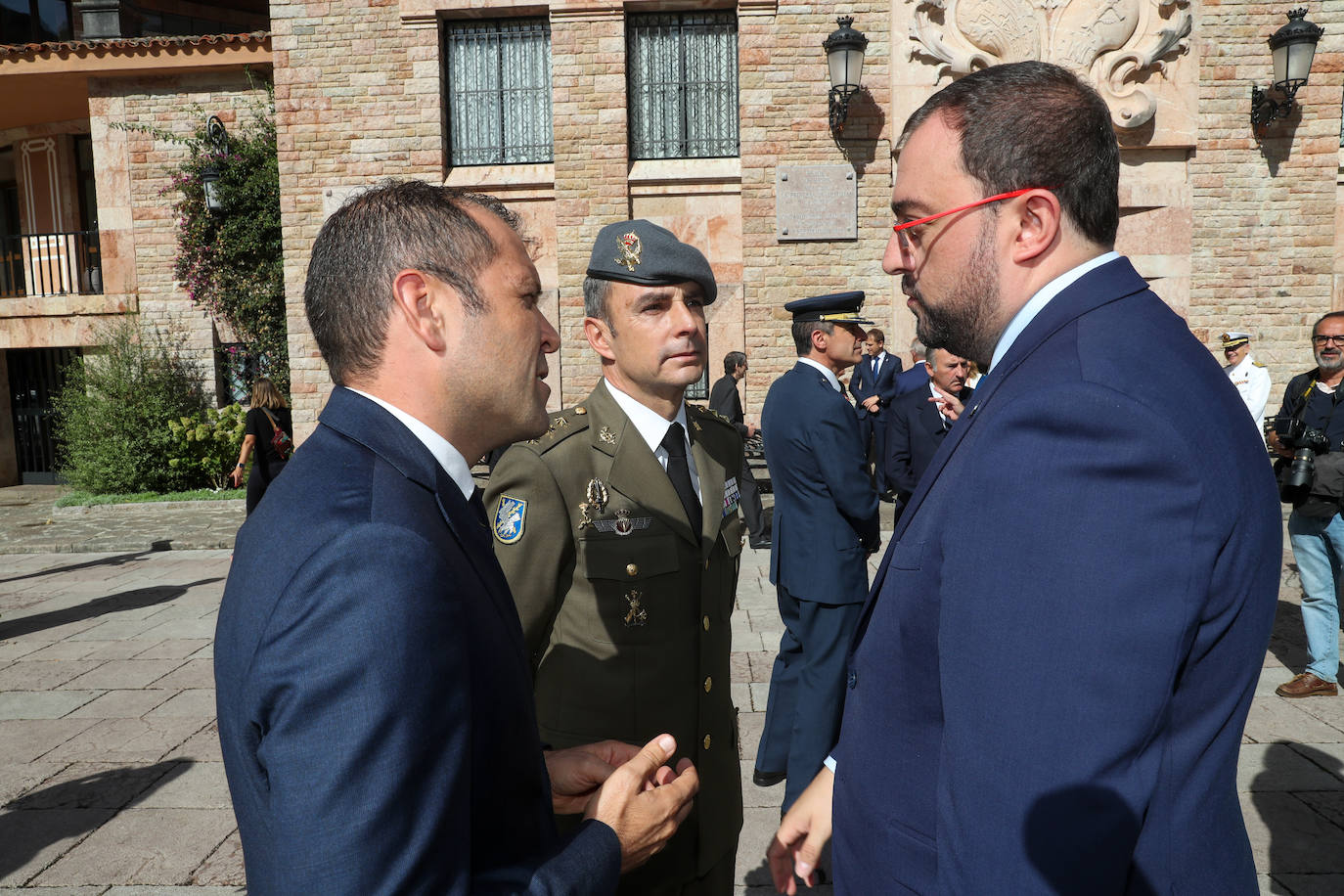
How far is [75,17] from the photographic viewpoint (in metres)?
19.3

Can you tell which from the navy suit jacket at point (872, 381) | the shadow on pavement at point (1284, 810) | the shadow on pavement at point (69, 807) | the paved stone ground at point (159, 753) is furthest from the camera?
the navy suit jacket at point (872, 381)

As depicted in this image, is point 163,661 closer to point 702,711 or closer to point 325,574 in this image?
point 702,711

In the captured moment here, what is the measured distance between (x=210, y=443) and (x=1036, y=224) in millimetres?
15000

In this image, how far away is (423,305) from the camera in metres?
1.38

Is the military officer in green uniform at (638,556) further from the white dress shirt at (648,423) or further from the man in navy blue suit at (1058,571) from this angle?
the man in navy blue suit at (1058,571)

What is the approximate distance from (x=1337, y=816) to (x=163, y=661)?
6599 millimetres

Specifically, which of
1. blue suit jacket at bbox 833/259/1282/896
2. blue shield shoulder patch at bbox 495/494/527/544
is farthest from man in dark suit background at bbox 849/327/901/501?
blue suit jacket at bbox 833/259/1282/896

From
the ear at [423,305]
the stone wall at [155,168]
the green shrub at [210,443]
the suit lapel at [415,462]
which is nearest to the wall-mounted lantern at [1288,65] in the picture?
the ear at [423,305]

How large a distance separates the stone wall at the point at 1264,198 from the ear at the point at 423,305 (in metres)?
12.0

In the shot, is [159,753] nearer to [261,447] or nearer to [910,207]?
[261,447]

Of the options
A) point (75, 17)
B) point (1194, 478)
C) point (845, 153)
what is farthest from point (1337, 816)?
point (75, 17)

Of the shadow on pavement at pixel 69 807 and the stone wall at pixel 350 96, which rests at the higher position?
the stone wall at pixel 350 96

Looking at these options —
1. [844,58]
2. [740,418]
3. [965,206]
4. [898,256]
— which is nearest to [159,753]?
[898,256]

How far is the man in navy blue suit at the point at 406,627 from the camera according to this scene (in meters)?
1.01
